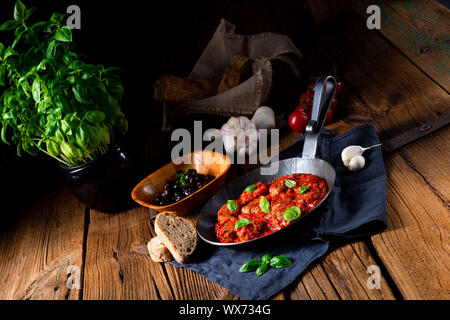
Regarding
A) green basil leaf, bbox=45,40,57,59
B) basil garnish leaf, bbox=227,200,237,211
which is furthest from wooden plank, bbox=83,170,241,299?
green basil leaf, bbox=45,40,57,59

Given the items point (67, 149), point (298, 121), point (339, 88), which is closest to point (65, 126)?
point (67, 149)

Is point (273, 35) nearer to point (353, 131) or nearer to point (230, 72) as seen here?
point (230, 72)

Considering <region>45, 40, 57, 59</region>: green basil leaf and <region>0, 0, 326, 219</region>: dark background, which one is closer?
<region>45, 40, 57, 59</region>: green basil leaf

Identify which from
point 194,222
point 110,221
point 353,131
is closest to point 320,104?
point 353,131

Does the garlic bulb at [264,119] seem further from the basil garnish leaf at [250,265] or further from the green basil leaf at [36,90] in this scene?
the green basil leaf at [36,90]

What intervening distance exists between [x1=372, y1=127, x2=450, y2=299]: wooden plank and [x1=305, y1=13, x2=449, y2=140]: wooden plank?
199 millimetres

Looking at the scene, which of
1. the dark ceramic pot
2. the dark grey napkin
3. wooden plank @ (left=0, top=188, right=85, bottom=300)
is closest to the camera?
the dark grey napkin

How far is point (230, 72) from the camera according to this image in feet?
7.15

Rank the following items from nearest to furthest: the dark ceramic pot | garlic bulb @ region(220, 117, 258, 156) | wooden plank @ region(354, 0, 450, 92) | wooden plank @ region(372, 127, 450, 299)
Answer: wooden plank @ region(372, 127, 450, 299), the dark ceramic pot, garlic bulb @ region(220, 117, 258, 156), wooden plank @ region(354, 0, 450, 92)

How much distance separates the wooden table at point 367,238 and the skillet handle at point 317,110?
275mm

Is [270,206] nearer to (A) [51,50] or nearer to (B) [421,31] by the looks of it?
(A) [51,50]

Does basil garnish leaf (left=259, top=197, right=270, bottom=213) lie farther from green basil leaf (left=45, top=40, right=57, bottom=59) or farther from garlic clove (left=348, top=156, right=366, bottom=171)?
green basil leaf (left=45, top=40, right=57, bottom=59)

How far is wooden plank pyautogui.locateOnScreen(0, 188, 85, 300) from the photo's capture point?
148 centimetres

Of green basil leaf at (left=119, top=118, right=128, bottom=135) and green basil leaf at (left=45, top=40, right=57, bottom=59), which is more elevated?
green basil leaf at (left=45, top=40, right=57, bottom=59)
